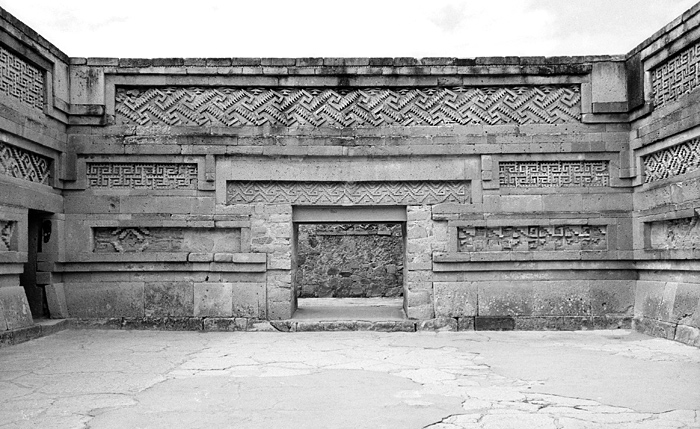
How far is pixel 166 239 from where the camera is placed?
24.9 feet

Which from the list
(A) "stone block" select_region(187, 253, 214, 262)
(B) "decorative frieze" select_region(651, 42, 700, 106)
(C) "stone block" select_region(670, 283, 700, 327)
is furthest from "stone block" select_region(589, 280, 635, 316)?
(A) "stone block" select_region(187, 253, 214, 262)

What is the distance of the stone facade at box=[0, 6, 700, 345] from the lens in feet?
24.3

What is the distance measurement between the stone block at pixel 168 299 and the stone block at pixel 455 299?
3112mm

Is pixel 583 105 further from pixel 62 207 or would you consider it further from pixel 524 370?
pixel 62 207

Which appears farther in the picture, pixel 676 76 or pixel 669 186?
pixel 669 186

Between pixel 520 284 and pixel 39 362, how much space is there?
540 cm

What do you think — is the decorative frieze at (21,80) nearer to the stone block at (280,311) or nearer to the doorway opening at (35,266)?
the doorway opening at (35,266)

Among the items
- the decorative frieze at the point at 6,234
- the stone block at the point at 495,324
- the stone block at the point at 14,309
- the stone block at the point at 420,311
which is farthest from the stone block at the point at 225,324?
the stone block at the point at 495,324

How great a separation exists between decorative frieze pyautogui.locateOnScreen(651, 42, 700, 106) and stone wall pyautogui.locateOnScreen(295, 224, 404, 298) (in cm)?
634

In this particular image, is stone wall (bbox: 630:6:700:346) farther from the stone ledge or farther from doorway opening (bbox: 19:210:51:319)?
doorway opening (bbox: 19:210:51:319)

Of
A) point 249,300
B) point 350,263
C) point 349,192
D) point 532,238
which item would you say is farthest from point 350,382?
point 350,263

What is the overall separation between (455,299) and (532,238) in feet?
4.17

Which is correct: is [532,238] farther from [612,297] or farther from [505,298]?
[612,297]

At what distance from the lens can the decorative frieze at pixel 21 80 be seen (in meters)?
6.30
